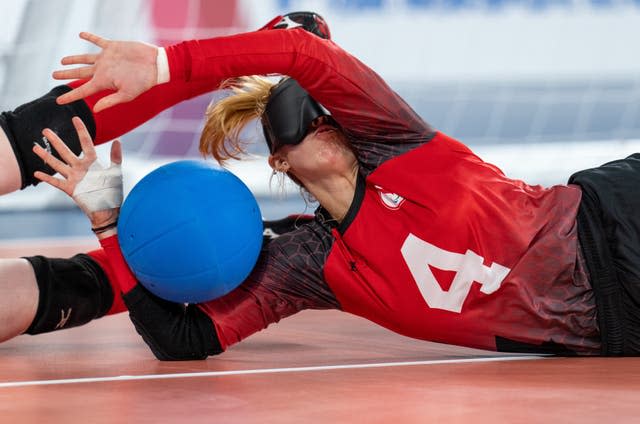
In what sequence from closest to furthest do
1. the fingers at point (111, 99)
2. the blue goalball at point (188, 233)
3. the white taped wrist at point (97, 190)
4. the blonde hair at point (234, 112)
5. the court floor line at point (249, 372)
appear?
the fingers at point (111, 99) < the court floor line at point (249, 372) < the blue goalball at point (188, 233) < the white taped wrist at point (97, 190) < the blonde hair at point (234, 112)

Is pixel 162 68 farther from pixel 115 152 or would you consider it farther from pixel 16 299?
pixel 16 299

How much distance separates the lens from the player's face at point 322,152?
9.13 feet

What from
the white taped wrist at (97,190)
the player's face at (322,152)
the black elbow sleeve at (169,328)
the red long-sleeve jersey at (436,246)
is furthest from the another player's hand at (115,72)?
the black elbow sleeve at (169,328)

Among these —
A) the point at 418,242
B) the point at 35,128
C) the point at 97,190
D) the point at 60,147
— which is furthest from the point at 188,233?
the point at 35,128

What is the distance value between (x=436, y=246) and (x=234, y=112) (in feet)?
2.40

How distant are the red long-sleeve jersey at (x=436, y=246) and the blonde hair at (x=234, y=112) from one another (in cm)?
18

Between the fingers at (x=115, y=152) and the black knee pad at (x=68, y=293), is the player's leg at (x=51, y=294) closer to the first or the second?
the black knee pad at (x=68, y=293)

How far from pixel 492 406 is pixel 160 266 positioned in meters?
1.01

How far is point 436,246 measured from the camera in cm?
268

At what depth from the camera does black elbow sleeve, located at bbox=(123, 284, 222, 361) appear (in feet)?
9.07

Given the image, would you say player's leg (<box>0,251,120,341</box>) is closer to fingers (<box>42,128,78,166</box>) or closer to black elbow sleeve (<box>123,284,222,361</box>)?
black elbow sleeve (<box>123,284,222,361</box>)

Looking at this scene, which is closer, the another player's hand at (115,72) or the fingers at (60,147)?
the another player's hand at (115,72)

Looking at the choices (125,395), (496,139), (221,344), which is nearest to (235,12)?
(496,139)

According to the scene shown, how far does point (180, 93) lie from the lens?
3252mm
